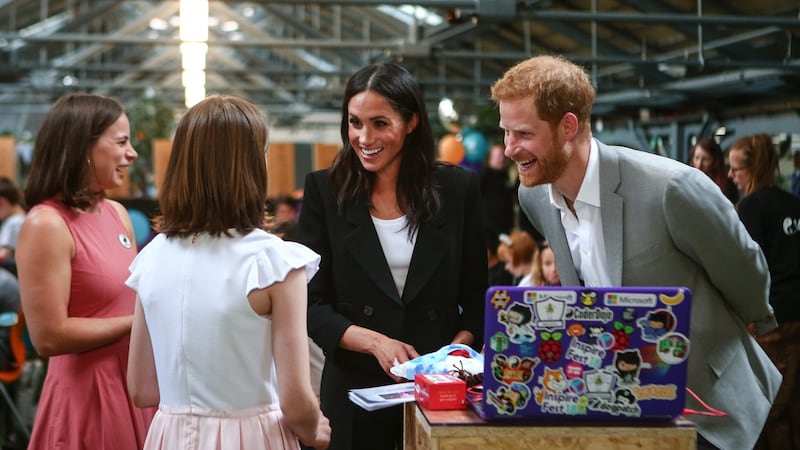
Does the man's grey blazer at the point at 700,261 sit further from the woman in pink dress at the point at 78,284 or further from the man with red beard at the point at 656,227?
the woman in pink dress at the point at 78,284

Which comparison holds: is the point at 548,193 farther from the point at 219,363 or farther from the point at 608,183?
the point at 219,363

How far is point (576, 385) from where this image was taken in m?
1.57

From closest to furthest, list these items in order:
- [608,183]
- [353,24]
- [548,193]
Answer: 1. [608,183]
2. [548,193]
3. [353,24]

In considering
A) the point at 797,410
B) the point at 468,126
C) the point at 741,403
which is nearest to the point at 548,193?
the point at 741,403

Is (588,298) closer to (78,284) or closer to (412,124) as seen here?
(412,124)

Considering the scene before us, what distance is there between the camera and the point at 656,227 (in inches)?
79.8

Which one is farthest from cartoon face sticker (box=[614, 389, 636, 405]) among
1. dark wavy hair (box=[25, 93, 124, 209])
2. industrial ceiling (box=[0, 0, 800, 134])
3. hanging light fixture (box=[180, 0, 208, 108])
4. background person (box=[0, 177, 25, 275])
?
background person (box=[0, 177, 25, 275])

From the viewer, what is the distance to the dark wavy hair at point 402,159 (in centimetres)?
240

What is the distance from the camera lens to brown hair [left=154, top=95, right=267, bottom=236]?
1.89 m

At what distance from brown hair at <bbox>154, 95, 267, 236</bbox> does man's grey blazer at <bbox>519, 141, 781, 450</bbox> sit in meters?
0.76

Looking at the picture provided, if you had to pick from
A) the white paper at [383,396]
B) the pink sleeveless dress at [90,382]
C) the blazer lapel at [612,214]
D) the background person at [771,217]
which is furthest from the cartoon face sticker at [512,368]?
the background person at [771,217]

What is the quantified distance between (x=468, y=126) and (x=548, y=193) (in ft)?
29.5

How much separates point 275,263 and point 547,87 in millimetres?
663

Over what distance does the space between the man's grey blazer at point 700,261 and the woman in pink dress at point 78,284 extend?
1.24 m
